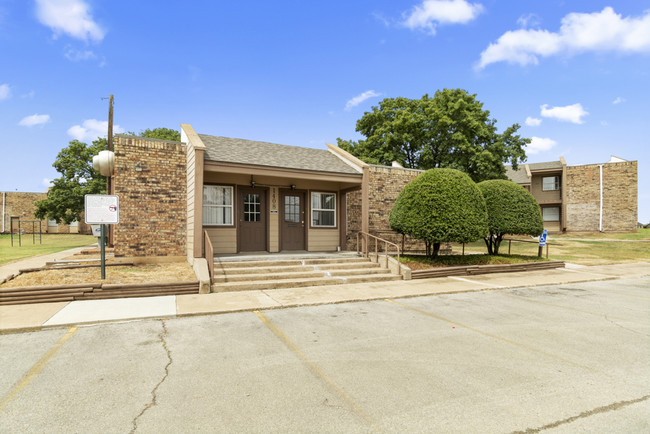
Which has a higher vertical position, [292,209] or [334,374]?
[292,209]

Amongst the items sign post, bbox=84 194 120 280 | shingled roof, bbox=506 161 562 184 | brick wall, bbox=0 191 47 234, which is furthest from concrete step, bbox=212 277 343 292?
brick wall, bbox=0 191 47 234

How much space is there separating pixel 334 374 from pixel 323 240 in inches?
375

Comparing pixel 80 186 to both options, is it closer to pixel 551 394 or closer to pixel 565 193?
pixel 551 394

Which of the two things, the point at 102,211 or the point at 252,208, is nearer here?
the point at 102,211

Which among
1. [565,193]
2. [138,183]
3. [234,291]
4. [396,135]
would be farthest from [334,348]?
[565,193]

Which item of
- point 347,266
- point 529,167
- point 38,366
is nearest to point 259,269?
point 347,266

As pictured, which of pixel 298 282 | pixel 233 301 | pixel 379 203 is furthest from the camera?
pixel 379 203

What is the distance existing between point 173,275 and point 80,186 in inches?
877

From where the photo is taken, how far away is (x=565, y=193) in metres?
33.3

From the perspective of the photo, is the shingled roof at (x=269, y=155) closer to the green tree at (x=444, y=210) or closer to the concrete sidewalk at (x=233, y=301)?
the green tree at (x=444, y=210)

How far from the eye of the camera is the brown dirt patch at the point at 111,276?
7.84 meters

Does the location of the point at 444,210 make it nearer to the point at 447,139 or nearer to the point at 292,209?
the point at 292,209

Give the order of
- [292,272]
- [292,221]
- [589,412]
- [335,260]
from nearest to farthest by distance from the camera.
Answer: [589,412], [292,272], [335,260], [292,221]

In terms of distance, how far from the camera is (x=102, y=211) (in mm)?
8258
